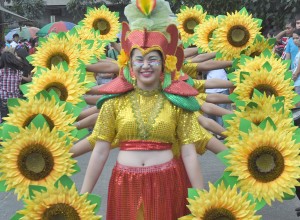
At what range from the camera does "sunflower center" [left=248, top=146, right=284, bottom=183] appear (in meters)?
4.26

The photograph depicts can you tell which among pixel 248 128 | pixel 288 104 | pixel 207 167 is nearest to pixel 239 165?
pixel 248 128

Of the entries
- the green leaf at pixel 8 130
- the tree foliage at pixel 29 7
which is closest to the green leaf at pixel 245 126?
the green leaf at pixel 8 130

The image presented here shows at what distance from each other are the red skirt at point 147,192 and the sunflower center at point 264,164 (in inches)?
17.8

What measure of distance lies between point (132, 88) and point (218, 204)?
0.86 m

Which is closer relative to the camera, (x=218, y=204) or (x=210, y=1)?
(x=218, y=204)

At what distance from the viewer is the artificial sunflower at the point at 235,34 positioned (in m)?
7.10

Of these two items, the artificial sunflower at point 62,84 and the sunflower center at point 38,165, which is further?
the artificial sunflower at point 62,84

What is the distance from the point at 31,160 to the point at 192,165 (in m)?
1.01

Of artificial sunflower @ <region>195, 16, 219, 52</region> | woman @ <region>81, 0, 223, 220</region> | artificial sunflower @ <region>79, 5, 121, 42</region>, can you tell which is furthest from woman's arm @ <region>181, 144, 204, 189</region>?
artificial sunflower @ <region>79, 5, 121, 42</region>

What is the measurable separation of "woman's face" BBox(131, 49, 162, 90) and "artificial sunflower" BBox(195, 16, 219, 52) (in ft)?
11.0

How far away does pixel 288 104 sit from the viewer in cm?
593

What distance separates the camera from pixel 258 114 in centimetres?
508

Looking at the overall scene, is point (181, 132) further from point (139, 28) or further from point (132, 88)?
point (139, 28)

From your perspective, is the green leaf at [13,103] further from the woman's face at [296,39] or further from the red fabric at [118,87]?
the woman's face at [296,39]
